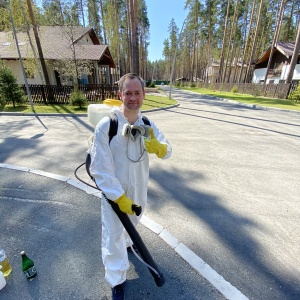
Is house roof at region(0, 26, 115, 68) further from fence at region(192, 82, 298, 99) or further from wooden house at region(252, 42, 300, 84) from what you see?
wooden house at region(252, 42, 300, 84)

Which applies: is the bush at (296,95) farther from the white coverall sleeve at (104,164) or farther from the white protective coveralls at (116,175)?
the white coverall sleeve at (104,164)

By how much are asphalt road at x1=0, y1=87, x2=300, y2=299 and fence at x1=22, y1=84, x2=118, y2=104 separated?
6986 millimetres

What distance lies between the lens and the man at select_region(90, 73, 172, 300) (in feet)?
4.85

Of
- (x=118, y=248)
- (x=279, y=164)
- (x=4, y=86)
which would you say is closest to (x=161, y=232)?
A: (x=118, y=248)

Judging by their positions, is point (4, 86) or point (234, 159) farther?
point (4, 86)

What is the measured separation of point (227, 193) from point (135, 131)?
2582 mm

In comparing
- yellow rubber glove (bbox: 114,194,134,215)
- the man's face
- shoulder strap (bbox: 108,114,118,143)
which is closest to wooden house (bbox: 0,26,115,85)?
the man's face

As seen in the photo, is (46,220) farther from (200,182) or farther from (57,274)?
(200,182)

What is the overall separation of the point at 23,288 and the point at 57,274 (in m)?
0.28

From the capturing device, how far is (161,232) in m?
2.46

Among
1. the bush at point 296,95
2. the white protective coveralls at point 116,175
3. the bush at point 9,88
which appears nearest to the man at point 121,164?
the white protective coveralls at point 116,175

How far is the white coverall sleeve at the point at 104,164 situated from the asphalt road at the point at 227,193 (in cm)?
137

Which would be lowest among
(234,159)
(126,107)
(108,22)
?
(234,159)

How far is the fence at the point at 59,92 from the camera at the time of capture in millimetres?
13297
